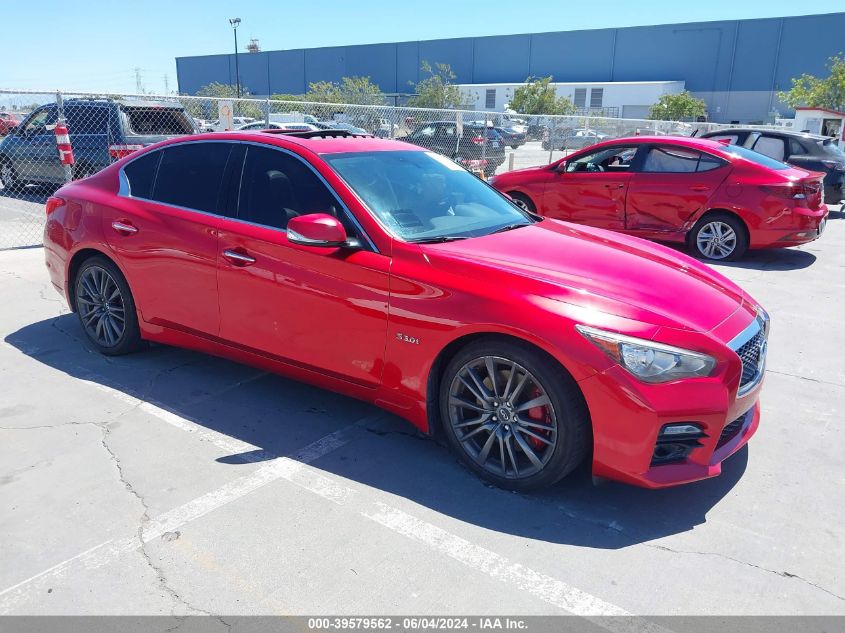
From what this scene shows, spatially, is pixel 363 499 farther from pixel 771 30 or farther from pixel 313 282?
pixel 771 30

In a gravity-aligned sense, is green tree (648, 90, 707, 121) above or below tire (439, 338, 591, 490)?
above

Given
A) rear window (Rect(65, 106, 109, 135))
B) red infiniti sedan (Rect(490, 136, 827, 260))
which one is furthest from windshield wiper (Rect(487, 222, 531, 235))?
rear window (Rect(65, 106, 109, 135))

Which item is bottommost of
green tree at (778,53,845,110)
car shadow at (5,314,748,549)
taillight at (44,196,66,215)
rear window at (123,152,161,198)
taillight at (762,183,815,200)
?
car shadow at (5,314,748,549)

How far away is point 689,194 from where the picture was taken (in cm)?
890

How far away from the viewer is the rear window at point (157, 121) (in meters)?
12.5

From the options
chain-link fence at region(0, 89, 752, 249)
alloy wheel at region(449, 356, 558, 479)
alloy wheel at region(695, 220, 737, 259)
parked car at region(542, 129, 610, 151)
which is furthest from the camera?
parked car at region(542, 129, 610, 151)

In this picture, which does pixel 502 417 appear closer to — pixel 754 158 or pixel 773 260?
pixel 754 158

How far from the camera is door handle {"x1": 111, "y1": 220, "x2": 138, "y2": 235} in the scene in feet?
15.3

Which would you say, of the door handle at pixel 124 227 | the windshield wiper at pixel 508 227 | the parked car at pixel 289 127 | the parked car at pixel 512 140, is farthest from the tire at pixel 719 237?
the parked car at pixel 512 140

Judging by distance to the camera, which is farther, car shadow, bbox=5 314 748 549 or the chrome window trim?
the chrome window trim

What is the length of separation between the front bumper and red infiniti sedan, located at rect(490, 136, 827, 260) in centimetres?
547

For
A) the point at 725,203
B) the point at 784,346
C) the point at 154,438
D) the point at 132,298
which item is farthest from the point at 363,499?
the point at 725,203

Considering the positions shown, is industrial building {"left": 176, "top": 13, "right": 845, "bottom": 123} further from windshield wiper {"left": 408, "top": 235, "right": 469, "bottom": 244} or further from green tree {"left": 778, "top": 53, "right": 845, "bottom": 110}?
windshield wiper {"left": 408, "top": 235, "right": 469, "bottom": 244}

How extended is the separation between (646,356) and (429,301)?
1.08 metres
